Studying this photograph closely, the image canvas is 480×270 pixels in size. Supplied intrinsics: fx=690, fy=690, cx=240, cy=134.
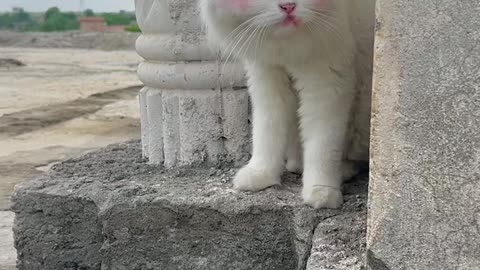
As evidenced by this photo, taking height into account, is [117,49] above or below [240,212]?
below

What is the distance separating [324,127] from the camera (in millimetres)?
1903

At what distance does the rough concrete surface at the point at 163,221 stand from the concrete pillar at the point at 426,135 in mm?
319

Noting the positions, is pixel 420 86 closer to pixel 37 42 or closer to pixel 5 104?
pixel 5 104

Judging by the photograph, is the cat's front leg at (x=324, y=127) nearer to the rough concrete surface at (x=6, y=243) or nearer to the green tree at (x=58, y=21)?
the rough concrete surface at (x=6, y=243)

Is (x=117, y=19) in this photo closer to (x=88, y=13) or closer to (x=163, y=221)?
(x=88, y=13)

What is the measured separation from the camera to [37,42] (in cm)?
1418

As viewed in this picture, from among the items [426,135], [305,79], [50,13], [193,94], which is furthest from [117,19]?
[426,135]

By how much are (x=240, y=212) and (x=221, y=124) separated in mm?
457

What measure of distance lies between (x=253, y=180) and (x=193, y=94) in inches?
17.0

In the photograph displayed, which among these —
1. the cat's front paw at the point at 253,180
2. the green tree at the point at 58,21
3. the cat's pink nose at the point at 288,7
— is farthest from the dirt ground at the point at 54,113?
the green tree at the point at 58,21

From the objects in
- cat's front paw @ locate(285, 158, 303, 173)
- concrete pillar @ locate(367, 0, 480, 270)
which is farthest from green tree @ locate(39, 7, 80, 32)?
concrete pillar @ locate(367, 0, 480, 270)

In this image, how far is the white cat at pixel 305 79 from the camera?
1.71 m

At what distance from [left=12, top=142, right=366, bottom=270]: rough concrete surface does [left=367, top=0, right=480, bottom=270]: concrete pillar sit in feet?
1.05

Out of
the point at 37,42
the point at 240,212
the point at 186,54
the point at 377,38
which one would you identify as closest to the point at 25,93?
the point at 186,54
